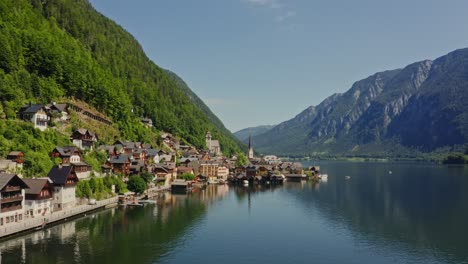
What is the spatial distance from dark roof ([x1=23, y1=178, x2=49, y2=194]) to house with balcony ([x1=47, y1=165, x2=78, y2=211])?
5.47 m

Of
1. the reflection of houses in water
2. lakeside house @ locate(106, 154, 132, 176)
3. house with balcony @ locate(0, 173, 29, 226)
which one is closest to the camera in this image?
house with balcony @ locate(0, 173, 29, 226)

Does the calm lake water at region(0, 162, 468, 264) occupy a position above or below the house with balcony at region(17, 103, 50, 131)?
below

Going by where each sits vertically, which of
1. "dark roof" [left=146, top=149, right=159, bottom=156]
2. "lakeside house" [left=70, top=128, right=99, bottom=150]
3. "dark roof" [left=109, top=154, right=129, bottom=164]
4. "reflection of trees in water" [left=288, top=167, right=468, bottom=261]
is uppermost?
"lakeside house" [left=70, top=128, right=99, bottom=150]

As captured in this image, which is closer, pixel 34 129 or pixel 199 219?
pixel 199 219

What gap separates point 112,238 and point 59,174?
17.2 metres

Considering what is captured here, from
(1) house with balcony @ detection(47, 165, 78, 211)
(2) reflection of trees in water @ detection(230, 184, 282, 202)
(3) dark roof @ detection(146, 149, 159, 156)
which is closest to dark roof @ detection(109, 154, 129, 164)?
(1) house with balcony @ detection(47, 165, 78, 211)

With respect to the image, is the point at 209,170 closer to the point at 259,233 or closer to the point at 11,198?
the point at 259,233

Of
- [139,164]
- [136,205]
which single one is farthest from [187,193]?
[136,205]

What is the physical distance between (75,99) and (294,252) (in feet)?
276

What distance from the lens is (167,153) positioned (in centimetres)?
14162

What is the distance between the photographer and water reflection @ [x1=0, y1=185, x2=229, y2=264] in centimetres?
4953

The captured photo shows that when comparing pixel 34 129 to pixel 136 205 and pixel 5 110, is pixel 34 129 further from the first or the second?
pixel 136 205

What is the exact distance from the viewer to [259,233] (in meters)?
67.4

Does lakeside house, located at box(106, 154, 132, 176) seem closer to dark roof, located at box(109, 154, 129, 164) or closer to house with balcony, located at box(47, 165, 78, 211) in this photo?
dark roof, located at box(109, 154, 129, 164)
